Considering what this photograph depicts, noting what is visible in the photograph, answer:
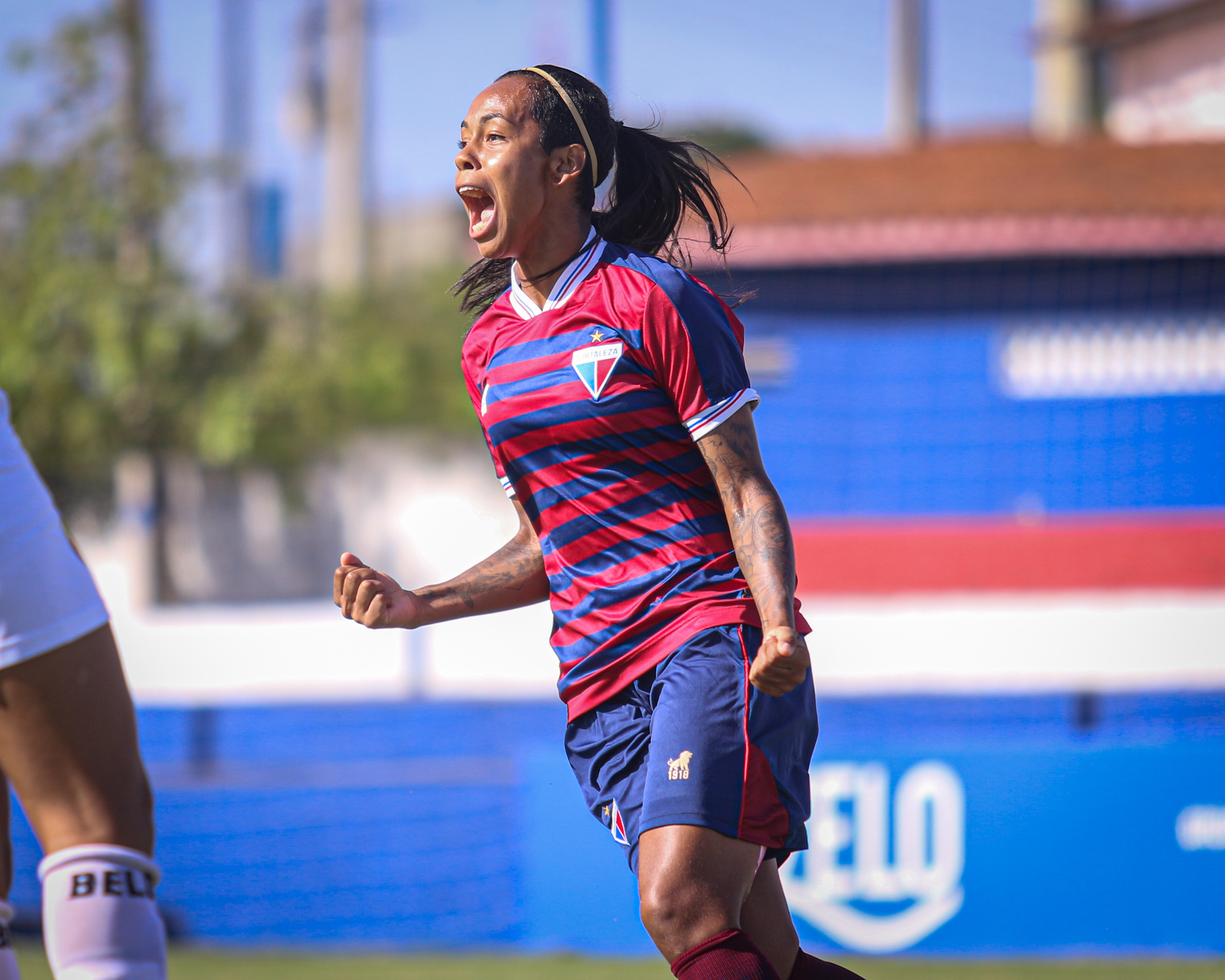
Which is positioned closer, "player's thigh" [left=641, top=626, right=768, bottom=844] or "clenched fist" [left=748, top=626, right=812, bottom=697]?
"clenched fist" [left=748, top=626, right=812, bottom=697]

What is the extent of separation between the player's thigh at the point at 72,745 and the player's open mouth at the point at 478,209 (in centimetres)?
102

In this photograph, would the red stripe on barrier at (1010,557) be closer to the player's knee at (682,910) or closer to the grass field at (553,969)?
the grass field at (553,969)

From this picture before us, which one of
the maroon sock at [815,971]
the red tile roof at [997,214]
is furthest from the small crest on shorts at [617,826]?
the red tile roof at [997,214]

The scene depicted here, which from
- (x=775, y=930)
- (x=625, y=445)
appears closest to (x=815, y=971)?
(x=775, y=930)

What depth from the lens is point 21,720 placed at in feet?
8.48

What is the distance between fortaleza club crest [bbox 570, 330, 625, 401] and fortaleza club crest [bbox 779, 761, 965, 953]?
4.06 m

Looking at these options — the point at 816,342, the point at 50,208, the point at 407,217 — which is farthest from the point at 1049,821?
the point at 407,217

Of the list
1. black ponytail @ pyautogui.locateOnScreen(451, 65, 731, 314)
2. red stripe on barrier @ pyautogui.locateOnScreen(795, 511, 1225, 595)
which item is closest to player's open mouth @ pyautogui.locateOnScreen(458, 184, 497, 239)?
black ponytail @ pyautogui.locateOnScreen(451, 65, 731, 314)

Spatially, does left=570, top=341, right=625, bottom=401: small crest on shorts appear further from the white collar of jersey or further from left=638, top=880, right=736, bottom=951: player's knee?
left=638, top=880, right=736, bottom=951: player's knee

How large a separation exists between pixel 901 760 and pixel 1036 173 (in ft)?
29.4

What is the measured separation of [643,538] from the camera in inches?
106

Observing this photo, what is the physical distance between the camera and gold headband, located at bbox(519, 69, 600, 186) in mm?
2789

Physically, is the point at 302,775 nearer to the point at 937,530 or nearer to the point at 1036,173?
the point at 937,530

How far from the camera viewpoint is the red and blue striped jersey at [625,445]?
261 centimetres
